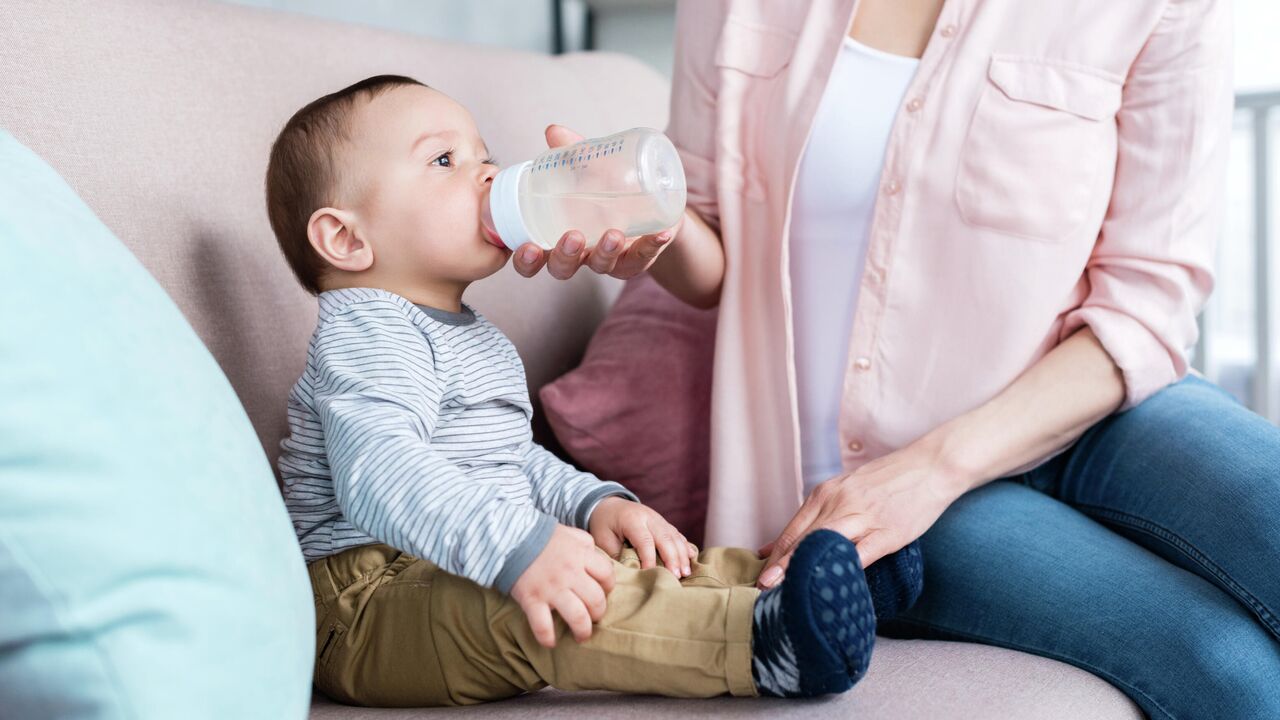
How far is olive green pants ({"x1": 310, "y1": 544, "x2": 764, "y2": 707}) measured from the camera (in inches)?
29.8

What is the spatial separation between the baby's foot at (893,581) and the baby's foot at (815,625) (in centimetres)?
22

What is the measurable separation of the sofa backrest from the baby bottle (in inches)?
9.7

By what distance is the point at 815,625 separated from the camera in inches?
27.3

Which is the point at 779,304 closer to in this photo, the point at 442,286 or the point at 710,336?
the point at 710,336

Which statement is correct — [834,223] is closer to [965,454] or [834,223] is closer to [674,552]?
[965,454]

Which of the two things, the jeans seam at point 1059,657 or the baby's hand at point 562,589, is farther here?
the jeans seam at point 1059,657

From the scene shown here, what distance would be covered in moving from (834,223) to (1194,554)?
0.48m

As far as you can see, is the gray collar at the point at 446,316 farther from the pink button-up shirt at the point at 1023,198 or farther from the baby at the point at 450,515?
the pink button-up shirt at the point at 1023,198

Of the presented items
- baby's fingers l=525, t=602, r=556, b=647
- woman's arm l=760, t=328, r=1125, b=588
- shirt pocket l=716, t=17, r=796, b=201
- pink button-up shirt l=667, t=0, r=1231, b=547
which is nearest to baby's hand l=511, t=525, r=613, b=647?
baby's fingers l=525, t=602, r=556, b=647

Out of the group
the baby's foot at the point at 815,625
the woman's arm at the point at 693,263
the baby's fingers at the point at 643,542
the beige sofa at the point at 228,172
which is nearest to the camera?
the baby's foot at the point at 815,625

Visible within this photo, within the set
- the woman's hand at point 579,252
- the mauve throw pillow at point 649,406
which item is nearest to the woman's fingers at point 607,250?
A: the woman's hand at point 579,252

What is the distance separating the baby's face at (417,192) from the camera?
93 centimetres

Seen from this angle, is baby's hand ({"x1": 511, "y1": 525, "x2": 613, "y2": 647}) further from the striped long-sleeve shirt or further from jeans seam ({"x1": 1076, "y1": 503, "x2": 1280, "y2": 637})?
jeans seam ({"x1": 1076, "y1": 503, "x2": 1280, "y2": 637})

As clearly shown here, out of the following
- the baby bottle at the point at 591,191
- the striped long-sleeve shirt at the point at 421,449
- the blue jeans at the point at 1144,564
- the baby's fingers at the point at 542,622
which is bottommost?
the blue jeans at the point at 1144,564
